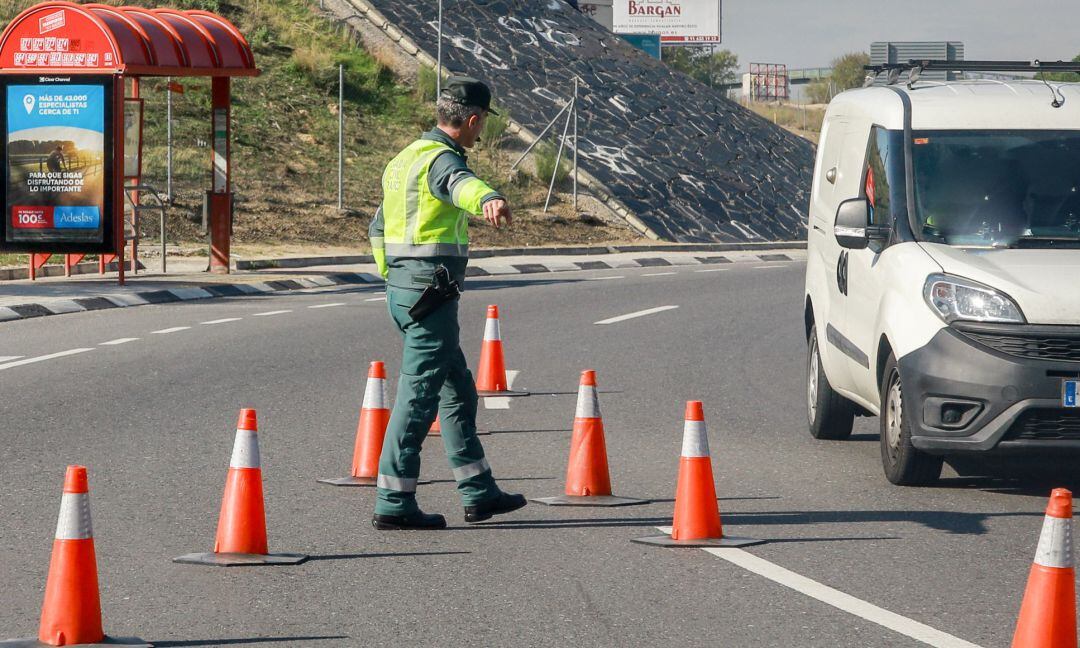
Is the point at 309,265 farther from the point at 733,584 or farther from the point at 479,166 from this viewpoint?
the point at 733,584

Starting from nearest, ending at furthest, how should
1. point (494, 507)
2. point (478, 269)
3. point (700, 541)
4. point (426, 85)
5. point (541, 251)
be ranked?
point (700, 541) < point (494, 507) < point (478, 269) < point (541, 251) < point (426, 85)

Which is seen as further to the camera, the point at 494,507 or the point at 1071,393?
the point at 1071,393

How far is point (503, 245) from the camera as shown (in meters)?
33.8

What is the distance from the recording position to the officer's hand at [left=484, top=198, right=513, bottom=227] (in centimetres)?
680

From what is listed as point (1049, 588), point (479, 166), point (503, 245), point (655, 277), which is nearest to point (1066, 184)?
point (1049, 588)

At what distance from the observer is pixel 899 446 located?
27.6ft

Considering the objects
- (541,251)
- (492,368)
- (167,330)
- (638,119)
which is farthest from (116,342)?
(638,119)

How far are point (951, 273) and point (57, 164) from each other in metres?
15.4

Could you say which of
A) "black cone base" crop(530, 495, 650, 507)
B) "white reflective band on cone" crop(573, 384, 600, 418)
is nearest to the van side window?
"white reflective band on cone" crop(573, 384, 600, 418)

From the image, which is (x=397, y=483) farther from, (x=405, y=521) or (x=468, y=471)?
(x=468, y=471)

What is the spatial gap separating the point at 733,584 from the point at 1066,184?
143 inches

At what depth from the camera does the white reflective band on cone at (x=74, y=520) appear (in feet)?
17.9

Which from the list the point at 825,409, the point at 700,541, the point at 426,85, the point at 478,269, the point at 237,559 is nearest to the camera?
the point at 237,559

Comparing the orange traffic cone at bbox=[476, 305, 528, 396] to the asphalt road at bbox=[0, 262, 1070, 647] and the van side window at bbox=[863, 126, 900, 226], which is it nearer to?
the asphalt road at bbox=[0, 262, 1070, 647]
